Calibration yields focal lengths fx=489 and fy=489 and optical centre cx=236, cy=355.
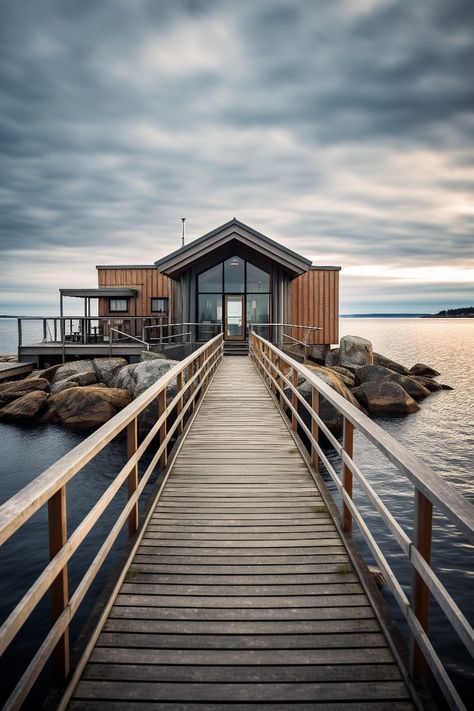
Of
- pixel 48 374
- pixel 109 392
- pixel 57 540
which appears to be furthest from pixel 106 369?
pixel 57 540

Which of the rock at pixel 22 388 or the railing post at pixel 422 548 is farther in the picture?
the rock at pixel 22 388

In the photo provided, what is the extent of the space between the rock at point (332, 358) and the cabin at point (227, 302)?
1.30 ft

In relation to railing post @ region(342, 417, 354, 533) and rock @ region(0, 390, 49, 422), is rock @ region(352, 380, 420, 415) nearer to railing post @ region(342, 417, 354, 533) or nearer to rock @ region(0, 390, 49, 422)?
rock @ region(0, 390, 49, 422)

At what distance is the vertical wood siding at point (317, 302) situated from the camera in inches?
862

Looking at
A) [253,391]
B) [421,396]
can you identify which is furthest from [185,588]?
[421,396]

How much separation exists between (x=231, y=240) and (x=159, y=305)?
7.40m

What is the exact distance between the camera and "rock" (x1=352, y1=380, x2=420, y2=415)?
16.9m

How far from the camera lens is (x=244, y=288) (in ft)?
65.1

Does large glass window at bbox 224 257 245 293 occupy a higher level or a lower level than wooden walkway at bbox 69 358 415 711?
higher

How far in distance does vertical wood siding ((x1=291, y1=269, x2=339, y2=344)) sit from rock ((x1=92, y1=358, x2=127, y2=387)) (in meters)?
8.48

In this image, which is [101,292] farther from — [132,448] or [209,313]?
[132,448]

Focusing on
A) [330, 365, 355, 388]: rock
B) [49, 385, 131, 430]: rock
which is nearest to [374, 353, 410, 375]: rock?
[330, 365, 355, 388]: rock

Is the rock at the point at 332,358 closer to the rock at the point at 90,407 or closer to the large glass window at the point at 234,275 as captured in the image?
the large glass window at the point at 234,275

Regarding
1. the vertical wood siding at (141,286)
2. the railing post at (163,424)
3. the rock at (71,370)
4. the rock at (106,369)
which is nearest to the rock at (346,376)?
the rock at (106,369)
